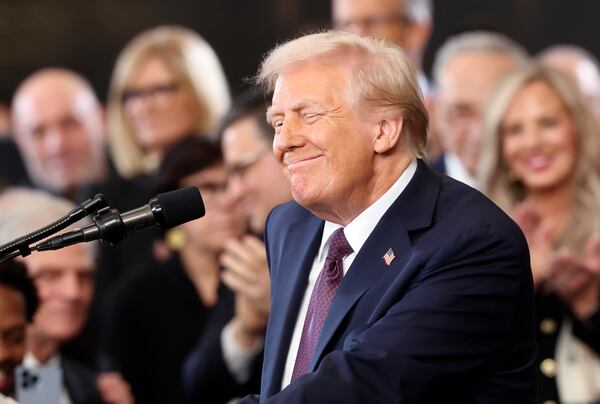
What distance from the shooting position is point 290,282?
2.51 meters

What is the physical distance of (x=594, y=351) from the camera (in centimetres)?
397

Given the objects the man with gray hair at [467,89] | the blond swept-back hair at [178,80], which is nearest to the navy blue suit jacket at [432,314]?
the man with gray hair at [467,89]

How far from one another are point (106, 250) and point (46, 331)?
137 cm

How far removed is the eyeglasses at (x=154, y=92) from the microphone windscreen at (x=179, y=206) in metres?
3.60

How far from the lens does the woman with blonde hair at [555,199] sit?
13.1 feet

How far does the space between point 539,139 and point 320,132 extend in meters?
2.24

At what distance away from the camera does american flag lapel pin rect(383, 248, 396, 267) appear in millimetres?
2287

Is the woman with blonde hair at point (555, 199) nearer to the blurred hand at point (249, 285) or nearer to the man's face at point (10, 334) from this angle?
the blurred hand at point (249, 285)

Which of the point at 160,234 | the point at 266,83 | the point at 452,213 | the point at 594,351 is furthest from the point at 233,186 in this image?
the point at 452,213

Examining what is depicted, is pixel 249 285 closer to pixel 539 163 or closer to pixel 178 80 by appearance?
pixel 539 163

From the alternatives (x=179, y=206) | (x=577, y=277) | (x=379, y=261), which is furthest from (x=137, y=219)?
(x=577, y=277)

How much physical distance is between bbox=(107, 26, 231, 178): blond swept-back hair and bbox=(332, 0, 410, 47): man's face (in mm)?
893

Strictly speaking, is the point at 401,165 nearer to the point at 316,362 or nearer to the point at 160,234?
the point at 316,362

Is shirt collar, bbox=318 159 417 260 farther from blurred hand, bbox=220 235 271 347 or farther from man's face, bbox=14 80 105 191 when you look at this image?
man's face, bbox=14 80 105 191
